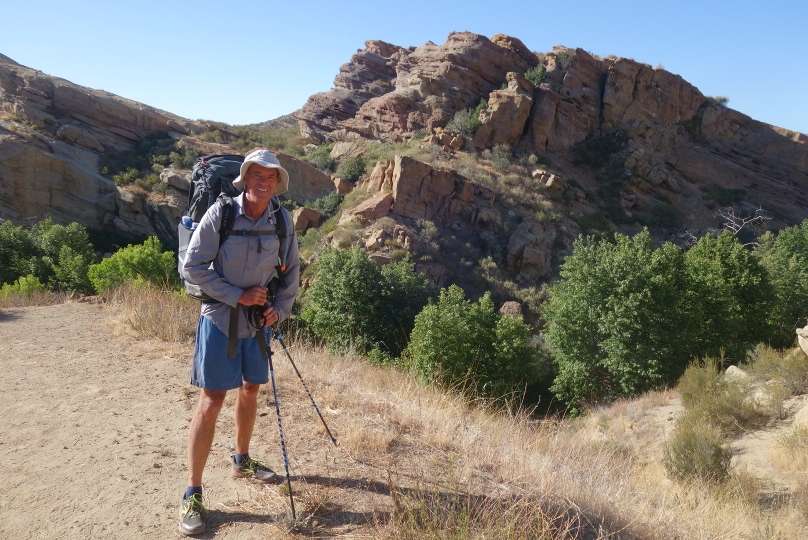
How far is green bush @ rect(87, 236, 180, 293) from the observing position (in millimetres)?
10352

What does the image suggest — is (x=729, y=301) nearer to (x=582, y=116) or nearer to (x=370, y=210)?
(x=370, y=210)

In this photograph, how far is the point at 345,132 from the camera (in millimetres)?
38031

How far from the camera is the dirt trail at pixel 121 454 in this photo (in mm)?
2646

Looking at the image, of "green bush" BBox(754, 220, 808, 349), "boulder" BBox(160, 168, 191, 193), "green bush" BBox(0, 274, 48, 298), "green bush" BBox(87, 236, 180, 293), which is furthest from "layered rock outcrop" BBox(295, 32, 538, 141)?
"green bush" BBox(87, 236, 180, 293)

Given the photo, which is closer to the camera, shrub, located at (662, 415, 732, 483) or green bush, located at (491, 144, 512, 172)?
shrub, located at (662, 415, 732, 483)

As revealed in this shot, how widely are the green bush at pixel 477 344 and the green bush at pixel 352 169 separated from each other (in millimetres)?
17269

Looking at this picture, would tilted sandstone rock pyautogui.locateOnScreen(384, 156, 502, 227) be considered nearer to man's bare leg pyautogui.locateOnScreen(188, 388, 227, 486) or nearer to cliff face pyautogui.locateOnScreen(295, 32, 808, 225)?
cliff face pyautogui.locateOnScreen(295, 32, 808, 225)

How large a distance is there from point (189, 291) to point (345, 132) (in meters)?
36.9

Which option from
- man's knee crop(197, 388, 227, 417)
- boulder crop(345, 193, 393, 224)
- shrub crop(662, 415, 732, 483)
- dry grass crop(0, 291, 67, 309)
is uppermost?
boulder crop(345, 193, 393, 224)

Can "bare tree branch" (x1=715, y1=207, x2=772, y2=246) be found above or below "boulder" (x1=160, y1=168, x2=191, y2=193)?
above

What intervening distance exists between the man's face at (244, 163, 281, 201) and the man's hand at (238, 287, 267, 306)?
48 centimetres

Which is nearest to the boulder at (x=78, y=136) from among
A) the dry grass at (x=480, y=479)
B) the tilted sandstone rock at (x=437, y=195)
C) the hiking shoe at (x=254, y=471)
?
the tilted sandstone rock at (x=437, y=195)

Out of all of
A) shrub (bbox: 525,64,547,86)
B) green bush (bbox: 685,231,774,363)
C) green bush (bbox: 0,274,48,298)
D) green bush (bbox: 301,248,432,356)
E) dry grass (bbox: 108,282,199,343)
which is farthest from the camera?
shrub (bbox: 525,64,547,86)

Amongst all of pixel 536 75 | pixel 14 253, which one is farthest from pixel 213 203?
pixel 536 75
